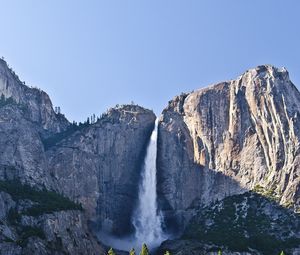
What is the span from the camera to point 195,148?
582 ft

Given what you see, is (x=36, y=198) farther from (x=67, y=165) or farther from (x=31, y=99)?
(x=31, y=99)

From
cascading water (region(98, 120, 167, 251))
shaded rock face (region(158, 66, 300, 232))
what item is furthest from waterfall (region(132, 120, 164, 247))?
shaded rock face (region(158, 66, 300, 232))

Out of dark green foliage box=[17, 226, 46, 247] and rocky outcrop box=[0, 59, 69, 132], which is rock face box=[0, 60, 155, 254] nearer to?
rocky outcrop box=[0, 59, 69, 132]

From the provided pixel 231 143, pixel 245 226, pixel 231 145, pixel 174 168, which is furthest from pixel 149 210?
pixel 245 226

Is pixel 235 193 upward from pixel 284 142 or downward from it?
downward

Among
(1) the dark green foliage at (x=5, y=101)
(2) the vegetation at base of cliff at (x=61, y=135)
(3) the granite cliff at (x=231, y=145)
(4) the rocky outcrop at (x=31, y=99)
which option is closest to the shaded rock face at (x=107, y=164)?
(2) the vegetation at base of cliff at (x=61, y=135)

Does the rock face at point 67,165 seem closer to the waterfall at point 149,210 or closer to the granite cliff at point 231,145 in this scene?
the waterfall at point 149,210

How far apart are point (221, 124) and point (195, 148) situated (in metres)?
10.3

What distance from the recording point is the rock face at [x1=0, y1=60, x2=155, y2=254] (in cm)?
13000

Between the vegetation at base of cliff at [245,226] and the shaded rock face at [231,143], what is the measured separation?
14.6ft

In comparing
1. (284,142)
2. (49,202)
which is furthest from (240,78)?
(49,202)

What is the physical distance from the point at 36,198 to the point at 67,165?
32120 mm

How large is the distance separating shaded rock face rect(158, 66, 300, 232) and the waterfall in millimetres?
2286

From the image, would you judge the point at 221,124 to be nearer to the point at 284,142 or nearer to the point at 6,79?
the point at 284,142
